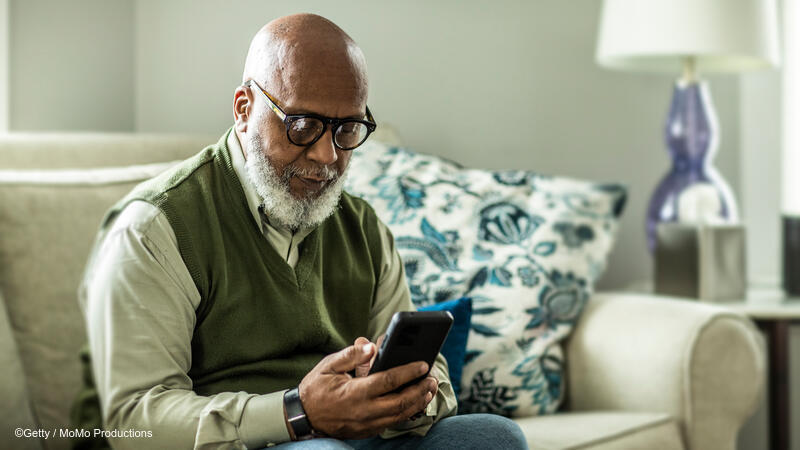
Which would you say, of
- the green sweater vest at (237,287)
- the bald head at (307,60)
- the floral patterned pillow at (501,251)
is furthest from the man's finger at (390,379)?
the floral patterned pillow at (501,251)

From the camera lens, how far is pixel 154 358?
3.27 ft

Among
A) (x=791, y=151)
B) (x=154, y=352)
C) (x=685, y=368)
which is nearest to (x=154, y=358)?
(x=154, y=352)

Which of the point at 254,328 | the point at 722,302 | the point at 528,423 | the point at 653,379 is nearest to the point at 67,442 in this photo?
the point at 254,328

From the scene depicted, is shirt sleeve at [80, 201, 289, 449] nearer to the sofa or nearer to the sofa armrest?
the sofa

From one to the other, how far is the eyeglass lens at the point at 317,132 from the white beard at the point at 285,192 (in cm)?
4

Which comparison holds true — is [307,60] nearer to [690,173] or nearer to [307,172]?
[307,172]

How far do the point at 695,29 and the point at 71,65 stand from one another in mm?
1433

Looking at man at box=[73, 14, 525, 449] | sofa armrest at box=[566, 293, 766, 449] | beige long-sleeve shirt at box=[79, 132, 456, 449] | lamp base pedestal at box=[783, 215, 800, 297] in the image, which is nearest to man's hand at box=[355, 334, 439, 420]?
man at box=[73, 14, 525, 449]

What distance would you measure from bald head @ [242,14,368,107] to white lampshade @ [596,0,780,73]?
1.08m

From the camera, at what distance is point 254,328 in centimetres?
112

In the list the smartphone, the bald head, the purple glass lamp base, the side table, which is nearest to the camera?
the smartphone

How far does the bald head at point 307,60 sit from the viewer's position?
107cm

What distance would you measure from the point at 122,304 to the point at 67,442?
0.49 meters

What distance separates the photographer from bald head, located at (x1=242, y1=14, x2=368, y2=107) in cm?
107
